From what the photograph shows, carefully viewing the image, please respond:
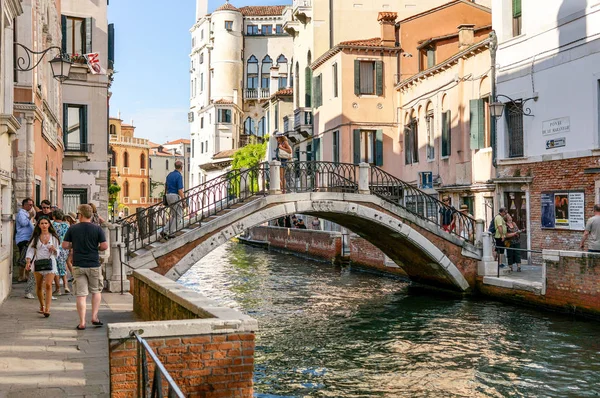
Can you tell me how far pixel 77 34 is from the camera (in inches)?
882

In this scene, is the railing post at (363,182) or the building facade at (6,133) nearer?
the building facade at (6,133)

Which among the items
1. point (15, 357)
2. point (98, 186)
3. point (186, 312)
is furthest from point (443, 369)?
point (98, 186)

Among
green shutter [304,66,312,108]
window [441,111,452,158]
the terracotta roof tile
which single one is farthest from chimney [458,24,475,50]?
green shutter [304,66,312,108]

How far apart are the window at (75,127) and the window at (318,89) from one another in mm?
11111

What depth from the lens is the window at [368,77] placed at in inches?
1117

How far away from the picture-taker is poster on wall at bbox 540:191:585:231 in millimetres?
16734

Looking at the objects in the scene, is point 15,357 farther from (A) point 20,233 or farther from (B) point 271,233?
(B) point 271,233

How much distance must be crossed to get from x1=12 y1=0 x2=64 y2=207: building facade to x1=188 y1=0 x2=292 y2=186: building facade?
40.0 m

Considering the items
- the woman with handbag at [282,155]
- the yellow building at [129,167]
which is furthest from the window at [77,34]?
the yellow building at [129,167]

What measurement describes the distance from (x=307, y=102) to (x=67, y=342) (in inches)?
1040

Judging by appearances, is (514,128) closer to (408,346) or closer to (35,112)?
(408,346)

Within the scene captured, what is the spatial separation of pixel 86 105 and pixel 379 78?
10820 mm

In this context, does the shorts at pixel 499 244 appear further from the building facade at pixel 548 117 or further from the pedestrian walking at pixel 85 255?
the pedestrian walking at pixel 85 255

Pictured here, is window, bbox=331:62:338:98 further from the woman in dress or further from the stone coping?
the stone coping
